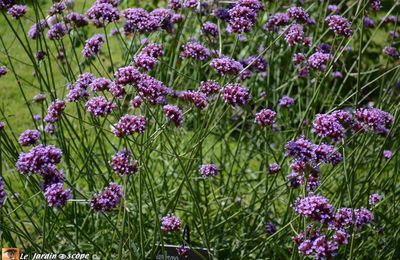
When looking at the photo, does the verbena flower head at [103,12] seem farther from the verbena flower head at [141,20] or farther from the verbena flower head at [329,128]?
the verbena flower head at [329,128]

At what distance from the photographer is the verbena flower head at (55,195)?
159cm

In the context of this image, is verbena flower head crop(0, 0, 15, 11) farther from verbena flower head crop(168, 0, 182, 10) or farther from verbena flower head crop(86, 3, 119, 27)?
verbena flower head crop(168, 0, 182, 10)

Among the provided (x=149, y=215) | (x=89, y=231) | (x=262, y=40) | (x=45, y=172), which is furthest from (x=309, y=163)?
(x=262, y=40)

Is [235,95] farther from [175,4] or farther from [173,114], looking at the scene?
[175,4]

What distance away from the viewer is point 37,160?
5.26 feet

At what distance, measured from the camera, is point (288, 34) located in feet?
7.59

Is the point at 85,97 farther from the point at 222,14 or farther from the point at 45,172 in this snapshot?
the point at 222,14

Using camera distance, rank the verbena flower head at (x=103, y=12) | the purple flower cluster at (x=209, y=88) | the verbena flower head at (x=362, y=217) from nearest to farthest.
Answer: the verbena flower head at (x=362, y=217)
the purple flower cluster at (x=209, y=88)
the verbena flower head at (x=103, y=12)

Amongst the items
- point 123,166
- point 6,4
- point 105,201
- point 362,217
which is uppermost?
point 6,4

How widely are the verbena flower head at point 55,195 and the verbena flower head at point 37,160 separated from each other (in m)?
0.06

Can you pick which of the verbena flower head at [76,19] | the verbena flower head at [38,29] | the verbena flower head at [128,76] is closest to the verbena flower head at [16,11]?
the verbena flower head at [38,29]

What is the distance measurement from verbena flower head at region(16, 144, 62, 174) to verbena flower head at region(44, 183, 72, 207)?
0.20 ft

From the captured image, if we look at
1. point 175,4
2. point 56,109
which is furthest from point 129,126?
point 175,4

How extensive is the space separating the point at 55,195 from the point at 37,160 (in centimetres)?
11
